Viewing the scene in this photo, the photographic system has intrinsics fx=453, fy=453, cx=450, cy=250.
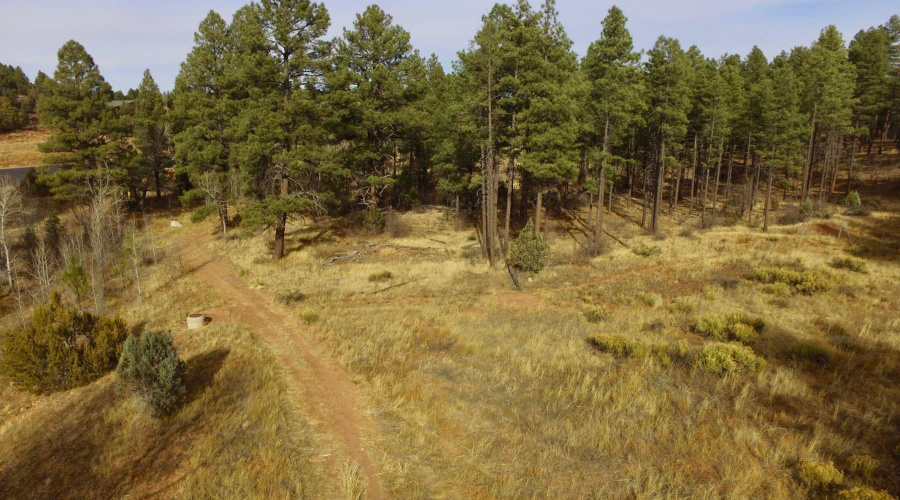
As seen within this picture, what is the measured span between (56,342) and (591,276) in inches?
868

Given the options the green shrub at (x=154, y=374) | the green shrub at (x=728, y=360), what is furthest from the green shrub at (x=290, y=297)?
the green shrub at (x=728, y=360)

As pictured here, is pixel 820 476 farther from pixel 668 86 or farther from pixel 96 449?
pixel 668 86

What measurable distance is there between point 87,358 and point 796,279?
28021mm

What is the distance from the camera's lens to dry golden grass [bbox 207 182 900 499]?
8.55m

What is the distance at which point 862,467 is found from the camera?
26.9 feet

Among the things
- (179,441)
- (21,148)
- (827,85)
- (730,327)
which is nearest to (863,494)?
(730,327)

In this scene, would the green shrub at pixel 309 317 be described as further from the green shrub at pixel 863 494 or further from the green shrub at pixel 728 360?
the green shrub at pixel 863 494

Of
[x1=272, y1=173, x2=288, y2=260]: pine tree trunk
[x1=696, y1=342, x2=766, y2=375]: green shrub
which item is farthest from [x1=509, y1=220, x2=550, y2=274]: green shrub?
[x1=272, y1=173, x2=288, y2=260]: pine tree trunk

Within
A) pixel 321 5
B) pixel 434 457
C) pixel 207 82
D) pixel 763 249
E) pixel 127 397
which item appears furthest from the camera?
pixel 207 82

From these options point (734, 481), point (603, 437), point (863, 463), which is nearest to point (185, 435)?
point (603, 437)

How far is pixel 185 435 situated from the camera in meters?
9.95

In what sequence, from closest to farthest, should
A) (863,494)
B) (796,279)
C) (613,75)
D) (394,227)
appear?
(863,494) < (796,279) < (613,75) < (394,227)

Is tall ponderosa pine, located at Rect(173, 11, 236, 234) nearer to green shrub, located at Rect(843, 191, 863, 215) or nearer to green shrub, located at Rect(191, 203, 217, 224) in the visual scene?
green shrub, located at Rect(191, 203, 217, 224)

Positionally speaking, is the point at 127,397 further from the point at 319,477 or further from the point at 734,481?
the point at 734,481
